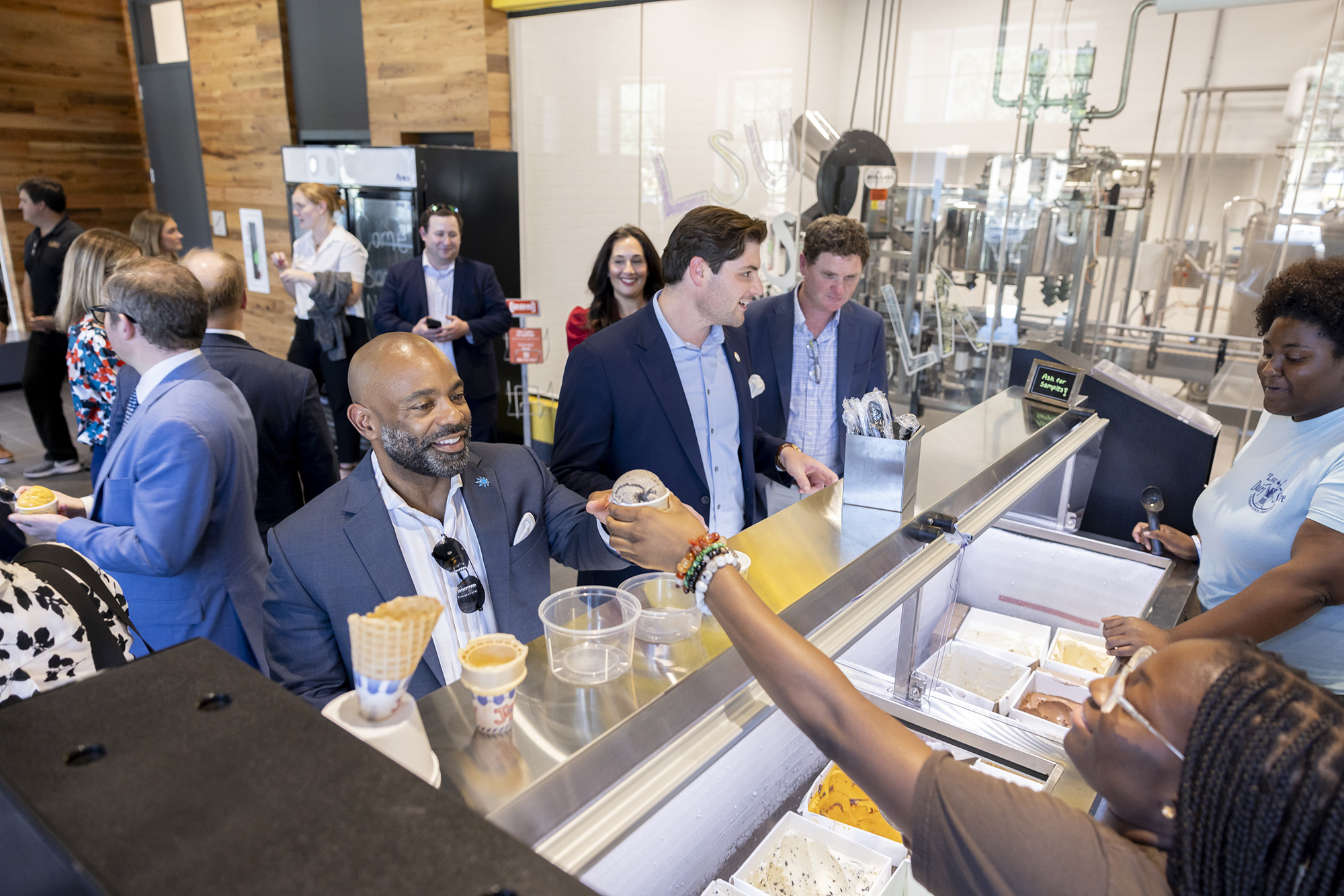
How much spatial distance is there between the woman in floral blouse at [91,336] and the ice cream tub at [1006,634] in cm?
348

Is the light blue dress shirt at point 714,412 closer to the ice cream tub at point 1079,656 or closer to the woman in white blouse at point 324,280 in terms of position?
the ice cream tub at point 1079,656

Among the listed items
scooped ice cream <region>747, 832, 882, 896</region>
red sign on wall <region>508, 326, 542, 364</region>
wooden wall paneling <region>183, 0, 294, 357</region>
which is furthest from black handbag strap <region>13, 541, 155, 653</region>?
wooden wall paneling <region>183, 0, 294, 357</region>

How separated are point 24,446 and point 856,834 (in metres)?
7.73

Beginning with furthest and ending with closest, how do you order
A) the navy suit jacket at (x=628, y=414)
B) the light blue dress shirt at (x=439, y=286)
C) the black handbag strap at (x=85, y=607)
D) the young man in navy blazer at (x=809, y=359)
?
the light blue dress shirt at (x=439, y=286) < the young man in navy blazer at (x=809, y=359) < the navy suit jacket at (x=628, y=414) < the black handbag strap at (x=85, y=607)

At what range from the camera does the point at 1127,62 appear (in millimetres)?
5379

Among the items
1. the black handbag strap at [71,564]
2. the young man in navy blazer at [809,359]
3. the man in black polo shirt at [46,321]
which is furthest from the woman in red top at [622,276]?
the man in black polo shirt at [46,321]

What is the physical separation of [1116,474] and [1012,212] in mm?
3551

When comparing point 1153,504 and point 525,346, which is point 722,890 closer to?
point 1153,504

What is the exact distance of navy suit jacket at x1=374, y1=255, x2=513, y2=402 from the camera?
5086mm

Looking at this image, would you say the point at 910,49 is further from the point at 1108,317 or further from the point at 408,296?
the point at 408,296

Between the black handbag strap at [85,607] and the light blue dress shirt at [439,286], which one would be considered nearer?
the black handbag strap at [85,607]

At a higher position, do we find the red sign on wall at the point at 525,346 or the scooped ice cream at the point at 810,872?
the red sign on wall at the point at 525,346

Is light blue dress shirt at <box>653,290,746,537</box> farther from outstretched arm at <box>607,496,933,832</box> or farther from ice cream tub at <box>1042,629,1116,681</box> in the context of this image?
outstretched arm at <box>607,496,933,832</box>

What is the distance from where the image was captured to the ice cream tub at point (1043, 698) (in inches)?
74.1
